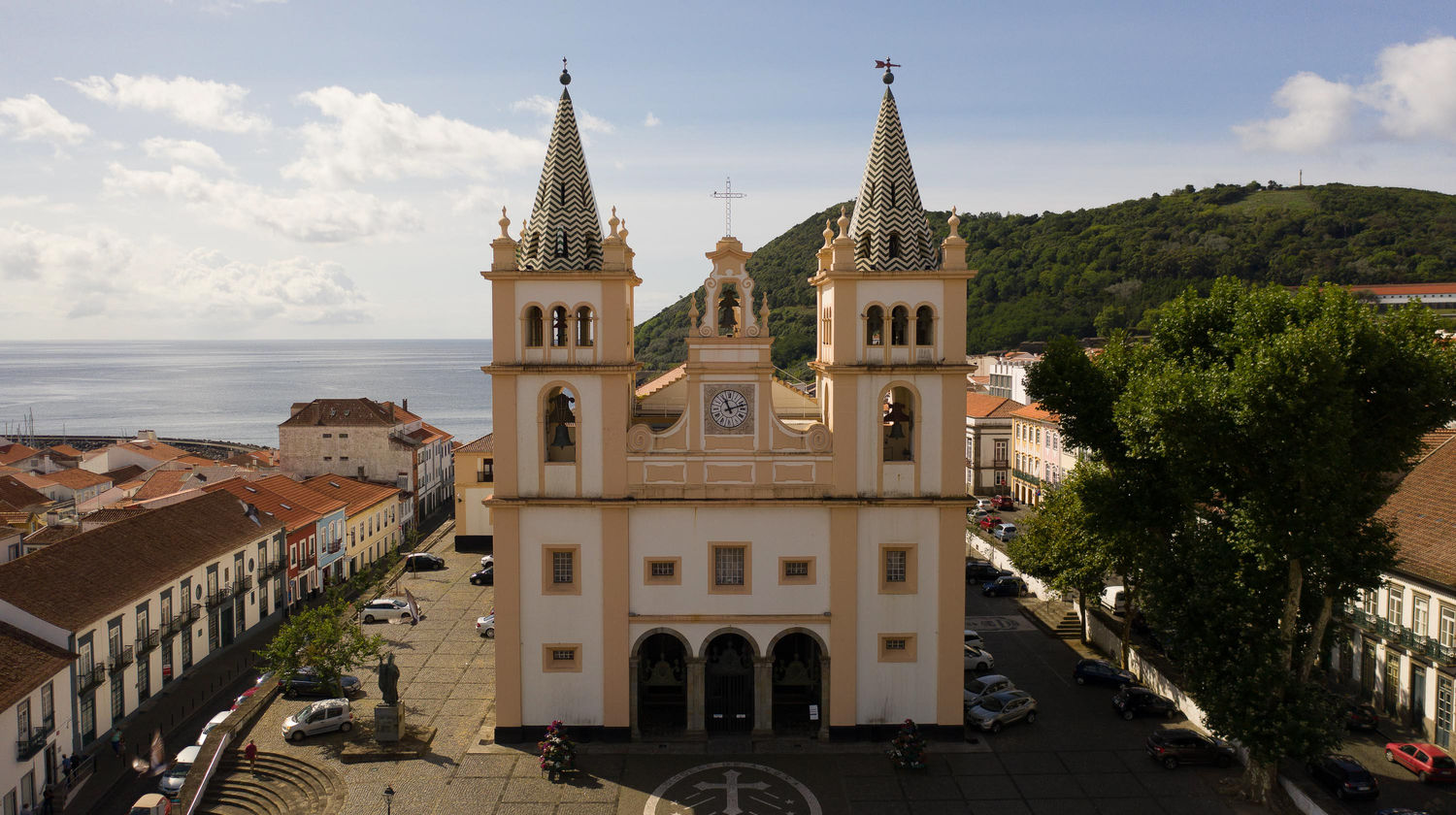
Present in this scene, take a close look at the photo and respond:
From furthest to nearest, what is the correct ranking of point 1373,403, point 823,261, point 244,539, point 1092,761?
point 244,539 → point 823,261 → point 1092,761 → point 1373,403

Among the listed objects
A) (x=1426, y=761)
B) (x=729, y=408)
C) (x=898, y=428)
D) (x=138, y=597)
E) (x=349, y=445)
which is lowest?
(x=1426, y=761)

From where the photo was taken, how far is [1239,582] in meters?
25.3

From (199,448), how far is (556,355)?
10351 cm

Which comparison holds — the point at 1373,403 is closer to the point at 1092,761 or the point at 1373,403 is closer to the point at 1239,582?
the point at 1239,582

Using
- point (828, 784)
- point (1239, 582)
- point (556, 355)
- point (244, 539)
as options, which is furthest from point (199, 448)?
point (1239, 582)

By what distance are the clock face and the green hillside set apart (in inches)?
2817

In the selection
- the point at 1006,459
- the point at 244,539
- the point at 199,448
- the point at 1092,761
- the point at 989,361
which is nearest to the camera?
the point at 1092,761

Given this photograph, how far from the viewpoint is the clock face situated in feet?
96.4

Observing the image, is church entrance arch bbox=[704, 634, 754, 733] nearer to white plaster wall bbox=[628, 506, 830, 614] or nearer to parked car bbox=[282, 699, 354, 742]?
white plaster wall bbox=[628, 506, 830, 614]

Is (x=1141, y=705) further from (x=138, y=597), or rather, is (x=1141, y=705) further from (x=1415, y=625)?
(x=138, y=597)

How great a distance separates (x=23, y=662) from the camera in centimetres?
2836

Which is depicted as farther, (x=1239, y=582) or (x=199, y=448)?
(x=199, y=448)

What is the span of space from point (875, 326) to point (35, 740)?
27.9 m

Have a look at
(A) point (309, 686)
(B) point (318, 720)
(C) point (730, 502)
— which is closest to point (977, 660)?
(C) point (730, 502)
